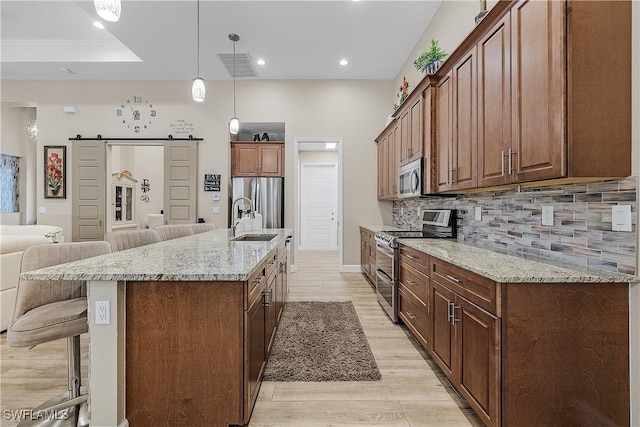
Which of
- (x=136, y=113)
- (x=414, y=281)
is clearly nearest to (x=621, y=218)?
(x=414, y=281)

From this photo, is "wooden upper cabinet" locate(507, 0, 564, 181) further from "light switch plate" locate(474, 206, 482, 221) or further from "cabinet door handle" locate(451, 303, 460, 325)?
"light switch plate" locate(474, 206, 482, 221)

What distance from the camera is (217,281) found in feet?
5.14

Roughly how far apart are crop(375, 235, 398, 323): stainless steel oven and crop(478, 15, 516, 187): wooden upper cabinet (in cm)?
130

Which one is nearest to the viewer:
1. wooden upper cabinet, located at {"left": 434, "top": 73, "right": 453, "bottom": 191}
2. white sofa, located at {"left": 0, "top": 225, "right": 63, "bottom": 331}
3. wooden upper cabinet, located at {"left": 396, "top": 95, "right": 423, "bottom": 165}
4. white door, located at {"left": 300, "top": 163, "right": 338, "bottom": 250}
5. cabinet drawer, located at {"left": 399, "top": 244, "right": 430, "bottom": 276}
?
cabinet drawer, located at {"left": 399, "top": 244, "right": 430, "bottom": 276}

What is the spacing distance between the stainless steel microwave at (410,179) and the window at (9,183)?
8.00 metres

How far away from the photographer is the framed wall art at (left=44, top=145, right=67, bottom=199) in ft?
19.0

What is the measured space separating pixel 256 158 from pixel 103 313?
4.77 metres

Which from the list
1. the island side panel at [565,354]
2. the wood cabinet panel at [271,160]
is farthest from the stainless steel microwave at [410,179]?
the wood cabinet panel at [271,160]

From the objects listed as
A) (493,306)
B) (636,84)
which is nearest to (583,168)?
(636,84)

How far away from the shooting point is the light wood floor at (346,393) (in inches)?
71.2

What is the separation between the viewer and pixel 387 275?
3461 mm

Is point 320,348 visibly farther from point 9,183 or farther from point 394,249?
point 9,183

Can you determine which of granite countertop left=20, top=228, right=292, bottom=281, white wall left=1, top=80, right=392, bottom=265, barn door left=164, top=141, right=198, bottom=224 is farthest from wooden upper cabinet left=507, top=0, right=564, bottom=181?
barn door left=164, top=141, right=198, bottom=224

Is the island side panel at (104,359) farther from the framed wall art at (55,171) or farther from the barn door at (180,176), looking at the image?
the framed wall art at (55,171)
